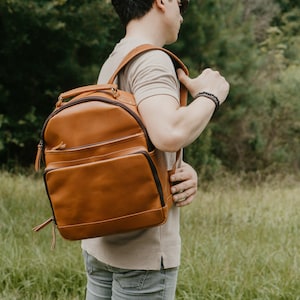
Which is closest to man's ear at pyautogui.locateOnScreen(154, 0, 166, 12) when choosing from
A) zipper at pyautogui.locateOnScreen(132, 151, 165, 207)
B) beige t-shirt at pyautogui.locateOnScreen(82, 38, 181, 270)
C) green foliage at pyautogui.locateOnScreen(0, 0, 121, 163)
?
beige t-shirt at pyautogui.locateOnScreen(82, 38, 181, 270)

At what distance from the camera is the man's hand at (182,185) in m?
1.69

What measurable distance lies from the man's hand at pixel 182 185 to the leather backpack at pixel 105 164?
0.06 metres

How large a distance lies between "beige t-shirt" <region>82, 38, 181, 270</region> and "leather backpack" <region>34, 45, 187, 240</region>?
0.04 metres

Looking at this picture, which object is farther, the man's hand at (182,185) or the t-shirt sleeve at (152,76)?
the man's hand at (182,185)

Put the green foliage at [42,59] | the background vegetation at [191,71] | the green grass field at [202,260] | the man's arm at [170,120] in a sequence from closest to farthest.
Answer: the man's arm at [170,120] → the green grass field at [202,260] → the green foliage at [42,59] → the background vegetation at [191,71]

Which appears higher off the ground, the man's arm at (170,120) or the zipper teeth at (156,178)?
the man's arm at (170,120)

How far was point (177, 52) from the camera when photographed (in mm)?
11883

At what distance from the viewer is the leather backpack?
1.54m

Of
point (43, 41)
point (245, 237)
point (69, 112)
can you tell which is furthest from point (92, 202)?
point (43, 41)

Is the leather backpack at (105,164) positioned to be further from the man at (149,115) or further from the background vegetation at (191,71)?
the background vegetation at (191,71)

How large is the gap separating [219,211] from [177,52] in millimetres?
6598

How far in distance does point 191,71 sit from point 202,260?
7.91 meters

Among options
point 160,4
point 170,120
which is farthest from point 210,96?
point 160,4

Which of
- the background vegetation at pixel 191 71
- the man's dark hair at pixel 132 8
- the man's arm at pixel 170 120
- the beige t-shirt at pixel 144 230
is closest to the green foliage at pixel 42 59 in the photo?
the background vegetation at pixel 191 71
